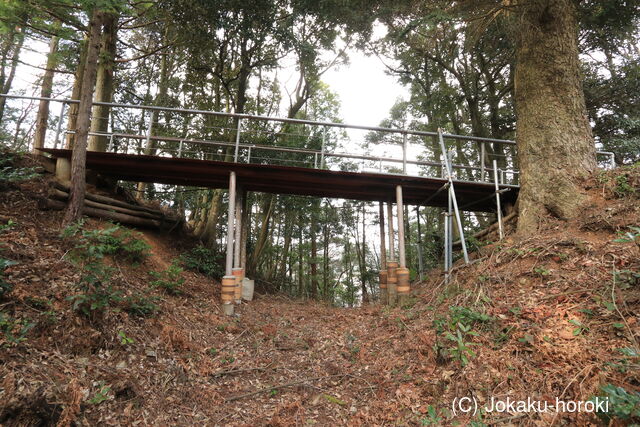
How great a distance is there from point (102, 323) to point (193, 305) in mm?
2597

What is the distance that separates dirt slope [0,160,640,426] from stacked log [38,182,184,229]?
0.70m

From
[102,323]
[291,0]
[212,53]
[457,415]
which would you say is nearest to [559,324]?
[457,415]

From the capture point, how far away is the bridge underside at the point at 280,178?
7.33 m

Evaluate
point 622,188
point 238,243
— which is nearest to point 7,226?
point 238,243

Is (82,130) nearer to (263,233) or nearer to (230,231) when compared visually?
(230,231)

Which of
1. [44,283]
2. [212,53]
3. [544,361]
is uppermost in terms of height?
[212,53]

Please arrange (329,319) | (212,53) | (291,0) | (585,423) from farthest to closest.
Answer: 1. (212,53)
2. (291,0)
3. (329,319)
4. (585,423)

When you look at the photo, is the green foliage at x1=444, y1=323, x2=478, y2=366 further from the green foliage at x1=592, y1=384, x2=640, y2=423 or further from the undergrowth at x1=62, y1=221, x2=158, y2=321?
the undergrowth at x1=62, y1=221, x2=158, y2=321

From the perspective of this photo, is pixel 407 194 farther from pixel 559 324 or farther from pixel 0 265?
pixel 0 265

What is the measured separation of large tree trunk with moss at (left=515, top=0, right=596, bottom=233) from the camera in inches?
228

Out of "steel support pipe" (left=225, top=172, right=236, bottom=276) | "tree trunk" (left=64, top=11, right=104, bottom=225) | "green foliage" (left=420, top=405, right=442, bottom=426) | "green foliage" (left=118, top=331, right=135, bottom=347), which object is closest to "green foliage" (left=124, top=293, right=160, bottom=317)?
"green foliage" (left=118, top=331, right=135, bottom=347)

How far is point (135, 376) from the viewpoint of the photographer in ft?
11.1

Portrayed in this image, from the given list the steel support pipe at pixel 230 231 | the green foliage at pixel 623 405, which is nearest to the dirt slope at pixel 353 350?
the green foliage at pixel 623 405

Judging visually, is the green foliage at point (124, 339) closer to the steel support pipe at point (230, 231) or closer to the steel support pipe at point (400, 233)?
the steel support pipe at point (230, 231)
